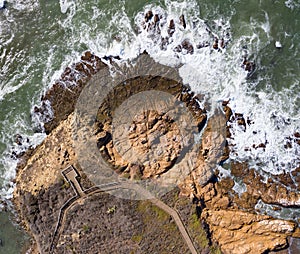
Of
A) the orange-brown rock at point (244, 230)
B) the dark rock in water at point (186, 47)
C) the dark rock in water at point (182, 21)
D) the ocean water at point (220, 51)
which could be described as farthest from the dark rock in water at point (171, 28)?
the orange-brown rock at point (244, 230)

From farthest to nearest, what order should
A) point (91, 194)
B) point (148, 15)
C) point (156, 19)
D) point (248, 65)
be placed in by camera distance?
1. point (148, 15)
2. point (156, 19)
3. point (248, 65)
4. point (91, 194)

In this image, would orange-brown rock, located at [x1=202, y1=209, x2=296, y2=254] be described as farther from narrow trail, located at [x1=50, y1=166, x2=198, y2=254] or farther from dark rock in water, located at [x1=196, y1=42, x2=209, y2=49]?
dark rock in water, located at [x1=196, y1=42, x2=209, y2=49]

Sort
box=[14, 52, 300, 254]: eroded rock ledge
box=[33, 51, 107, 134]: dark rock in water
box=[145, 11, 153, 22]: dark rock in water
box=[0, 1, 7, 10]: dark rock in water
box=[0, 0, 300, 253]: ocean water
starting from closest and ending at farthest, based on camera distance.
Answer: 1. box=[14, 52, 300, 254]: eroded rock ledge
2. box=[0, 0, 300, 253]: ocean water
3. box=[145, 11, 153, 22]: dark rock in water
4. box=[33, 51, 107, 134]: dark rock in water
5. box=[0, 1, 7, 10]: dark rock in water

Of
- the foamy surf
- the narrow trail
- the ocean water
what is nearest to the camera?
the narrow trail

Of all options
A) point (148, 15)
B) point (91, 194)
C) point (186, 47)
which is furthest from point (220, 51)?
point (91, 194)

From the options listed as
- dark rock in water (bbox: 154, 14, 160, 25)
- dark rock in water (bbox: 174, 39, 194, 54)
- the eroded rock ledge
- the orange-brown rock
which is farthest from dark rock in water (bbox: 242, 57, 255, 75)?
the orange-brown rock

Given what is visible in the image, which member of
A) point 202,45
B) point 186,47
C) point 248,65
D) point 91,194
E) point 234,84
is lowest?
point 91,194

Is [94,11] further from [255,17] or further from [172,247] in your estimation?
[172,247]

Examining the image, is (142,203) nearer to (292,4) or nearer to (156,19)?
(156,19)

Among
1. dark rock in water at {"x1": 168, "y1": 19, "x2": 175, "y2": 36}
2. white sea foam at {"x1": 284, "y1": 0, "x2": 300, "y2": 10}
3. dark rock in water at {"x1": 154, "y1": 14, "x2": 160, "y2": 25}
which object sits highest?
dark rock in water at {"x1": 154, "y1": 14, "x2": 160, "y2": 25}

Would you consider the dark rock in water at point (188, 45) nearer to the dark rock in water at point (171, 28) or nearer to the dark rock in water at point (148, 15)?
the dark rock in water at point (171, 28)
